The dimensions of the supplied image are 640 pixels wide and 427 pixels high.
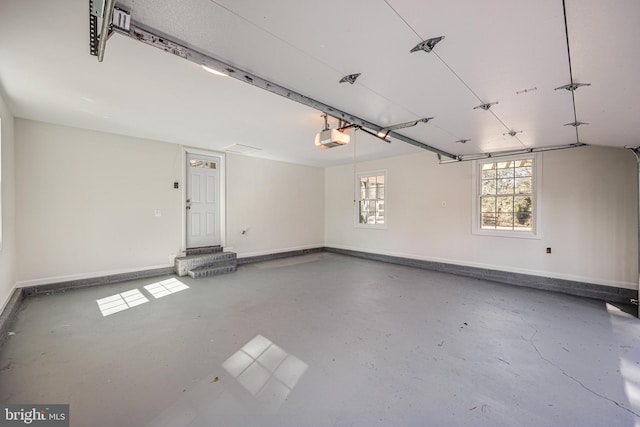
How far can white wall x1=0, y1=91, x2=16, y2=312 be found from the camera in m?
2.96

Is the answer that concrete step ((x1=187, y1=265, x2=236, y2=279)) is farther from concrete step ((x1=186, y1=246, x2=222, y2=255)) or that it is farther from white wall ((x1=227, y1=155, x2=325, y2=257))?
white wall ((x1=227, y1=155, x2=325, y2=257))

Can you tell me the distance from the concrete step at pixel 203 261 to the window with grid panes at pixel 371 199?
356cm

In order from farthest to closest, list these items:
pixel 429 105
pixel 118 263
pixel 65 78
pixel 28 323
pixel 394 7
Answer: pixel 118 263 < pixel 28 323 < pixel 429 105 < pixel 65 78 < pixel 394 7

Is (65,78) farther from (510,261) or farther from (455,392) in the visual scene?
(510,261)

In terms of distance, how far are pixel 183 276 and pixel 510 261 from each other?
20.1ft

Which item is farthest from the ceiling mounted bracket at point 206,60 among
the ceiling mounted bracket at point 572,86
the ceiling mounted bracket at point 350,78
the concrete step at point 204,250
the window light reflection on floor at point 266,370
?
the concrete step at point 204,250

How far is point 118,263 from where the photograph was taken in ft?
14.7

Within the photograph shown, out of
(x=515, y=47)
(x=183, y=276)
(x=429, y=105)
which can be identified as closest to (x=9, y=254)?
(x=183, y=276)

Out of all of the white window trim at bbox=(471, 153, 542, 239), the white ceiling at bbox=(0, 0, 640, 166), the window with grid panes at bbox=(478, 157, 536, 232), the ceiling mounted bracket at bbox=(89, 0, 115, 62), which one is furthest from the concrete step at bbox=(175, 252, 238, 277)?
the window with grid panes at bbox=(478, 157, 536, 232)

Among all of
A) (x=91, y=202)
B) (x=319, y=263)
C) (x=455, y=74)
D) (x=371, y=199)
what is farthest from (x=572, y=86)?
(x=91, y=202)

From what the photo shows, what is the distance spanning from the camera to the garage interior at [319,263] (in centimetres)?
160

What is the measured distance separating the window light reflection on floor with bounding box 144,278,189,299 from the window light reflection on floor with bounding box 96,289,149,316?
178 mm

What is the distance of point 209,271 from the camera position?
495 cm

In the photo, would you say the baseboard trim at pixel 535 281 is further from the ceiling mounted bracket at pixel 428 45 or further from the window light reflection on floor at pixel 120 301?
the window light reflection on floor at pixel 120 301
